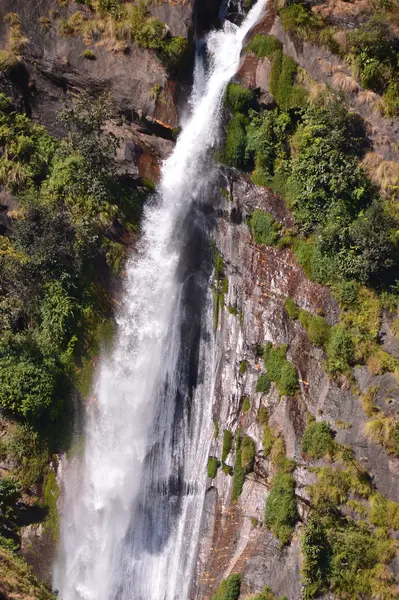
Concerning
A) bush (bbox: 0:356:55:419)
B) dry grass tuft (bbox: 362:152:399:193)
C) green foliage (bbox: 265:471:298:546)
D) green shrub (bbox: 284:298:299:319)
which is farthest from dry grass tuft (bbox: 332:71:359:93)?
bush (bbox: 0:356:55:419)

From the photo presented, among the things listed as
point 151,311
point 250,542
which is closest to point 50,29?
point 151,311

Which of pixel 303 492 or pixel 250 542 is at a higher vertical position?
pixel 303 492

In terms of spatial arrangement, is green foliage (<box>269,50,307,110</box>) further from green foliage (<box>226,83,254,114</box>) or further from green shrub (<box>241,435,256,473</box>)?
green shrub (<box>241,435,256,473</box>)

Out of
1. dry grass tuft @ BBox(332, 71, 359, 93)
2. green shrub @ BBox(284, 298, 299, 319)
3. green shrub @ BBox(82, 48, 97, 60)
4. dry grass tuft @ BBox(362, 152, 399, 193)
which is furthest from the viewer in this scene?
green shrub @ BBox(82, 48, 97, 60)

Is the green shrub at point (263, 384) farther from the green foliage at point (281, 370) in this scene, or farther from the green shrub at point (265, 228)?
the green shrub at point (265, 228)

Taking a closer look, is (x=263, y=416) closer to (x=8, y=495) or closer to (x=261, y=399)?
(x=261, y=399)

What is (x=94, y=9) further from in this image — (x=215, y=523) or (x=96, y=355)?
(x=215, y=523)
